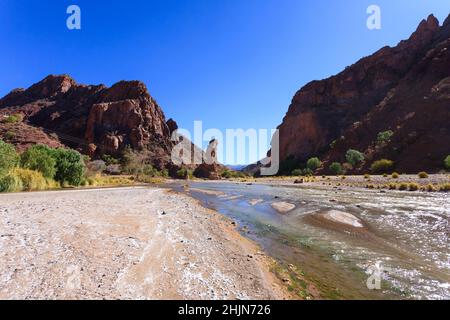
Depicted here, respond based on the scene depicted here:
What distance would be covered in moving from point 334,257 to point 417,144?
6149 cm

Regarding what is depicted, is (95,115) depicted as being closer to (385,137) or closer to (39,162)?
(39,162)

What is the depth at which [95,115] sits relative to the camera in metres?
126

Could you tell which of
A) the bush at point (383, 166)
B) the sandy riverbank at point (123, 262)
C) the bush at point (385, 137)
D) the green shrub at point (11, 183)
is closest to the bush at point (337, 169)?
the bush at point (385, 137)

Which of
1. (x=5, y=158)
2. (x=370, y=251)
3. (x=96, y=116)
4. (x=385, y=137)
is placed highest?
(x=96, y=116)

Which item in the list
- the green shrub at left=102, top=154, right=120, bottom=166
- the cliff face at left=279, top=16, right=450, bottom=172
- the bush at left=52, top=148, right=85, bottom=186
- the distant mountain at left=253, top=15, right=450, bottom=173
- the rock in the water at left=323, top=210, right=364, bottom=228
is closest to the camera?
the rock in the water at left=323, top=210, right=364, bottom=228

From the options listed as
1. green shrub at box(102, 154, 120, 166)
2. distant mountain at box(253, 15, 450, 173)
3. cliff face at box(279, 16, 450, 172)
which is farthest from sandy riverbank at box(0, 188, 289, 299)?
green shrub at box(102, 154, 120, 166)

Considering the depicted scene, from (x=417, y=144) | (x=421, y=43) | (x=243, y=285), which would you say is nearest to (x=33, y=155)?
(x=243, y=285)

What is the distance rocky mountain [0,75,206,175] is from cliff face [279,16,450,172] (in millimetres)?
70696

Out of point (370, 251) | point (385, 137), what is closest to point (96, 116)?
point (385, 137)

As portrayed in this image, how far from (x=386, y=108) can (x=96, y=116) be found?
12700 cm

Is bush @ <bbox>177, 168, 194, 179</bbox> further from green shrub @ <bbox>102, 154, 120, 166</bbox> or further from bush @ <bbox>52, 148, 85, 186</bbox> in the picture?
bush @ <bbox>52, 148, 85, 186</bbox>

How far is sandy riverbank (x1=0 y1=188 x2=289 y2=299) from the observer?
487 centimetres

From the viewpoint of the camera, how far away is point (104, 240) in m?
7.84
